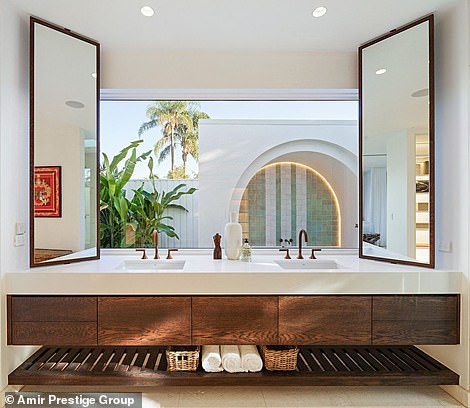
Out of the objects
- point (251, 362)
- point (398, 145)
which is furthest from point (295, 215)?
point (251, 362)

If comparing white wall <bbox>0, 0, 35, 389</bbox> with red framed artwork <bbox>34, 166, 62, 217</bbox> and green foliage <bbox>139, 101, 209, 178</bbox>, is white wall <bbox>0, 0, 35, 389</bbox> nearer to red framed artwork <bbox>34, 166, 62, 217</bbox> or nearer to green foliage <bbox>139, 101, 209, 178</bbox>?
red framed artwork <bbox>34, 166, 62, 217</bbox>

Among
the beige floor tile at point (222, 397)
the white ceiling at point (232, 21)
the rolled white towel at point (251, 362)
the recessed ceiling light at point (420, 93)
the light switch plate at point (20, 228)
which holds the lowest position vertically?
the beige floor tile at point (222, 397)

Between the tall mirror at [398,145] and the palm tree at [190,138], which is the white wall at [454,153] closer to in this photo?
the tall mirror at [398,145]

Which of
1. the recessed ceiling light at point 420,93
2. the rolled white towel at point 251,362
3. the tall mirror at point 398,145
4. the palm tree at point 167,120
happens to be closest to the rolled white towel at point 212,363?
the rolled white towel at point 251,362

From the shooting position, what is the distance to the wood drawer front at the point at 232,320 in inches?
98.5

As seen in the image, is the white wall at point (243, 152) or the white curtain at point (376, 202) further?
the white wall at point (243, 152)

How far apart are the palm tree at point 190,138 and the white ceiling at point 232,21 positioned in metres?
0.60

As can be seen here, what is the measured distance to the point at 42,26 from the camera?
2.72 meters

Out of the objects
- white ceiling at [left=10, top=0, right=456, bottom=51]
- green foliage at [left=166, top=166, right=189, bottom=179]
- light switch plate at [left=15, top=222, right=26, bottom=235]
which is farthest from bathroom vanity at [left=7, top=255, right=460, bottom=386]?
white ceiling at [left=10, top=0, right=456, bottom=51]

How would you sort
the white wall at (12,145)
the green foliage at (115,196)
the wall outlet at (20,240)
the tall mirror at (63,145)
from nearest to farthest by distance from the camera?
the white wall at (12,145) < the wall outlet at (20,240) < the tall mirror at (63,145) < the green foliage at (115,196)

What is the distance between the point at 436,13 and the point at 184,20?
1737mm

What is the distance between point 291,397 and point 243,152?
197cm

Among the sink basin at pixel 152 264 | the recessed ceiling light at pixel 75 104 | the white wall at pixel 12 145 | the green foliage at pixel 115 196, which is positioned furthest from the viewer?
the green foliage at pixel 115 196

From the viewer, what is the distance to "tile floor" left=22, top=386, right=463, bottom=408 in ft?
8.19
